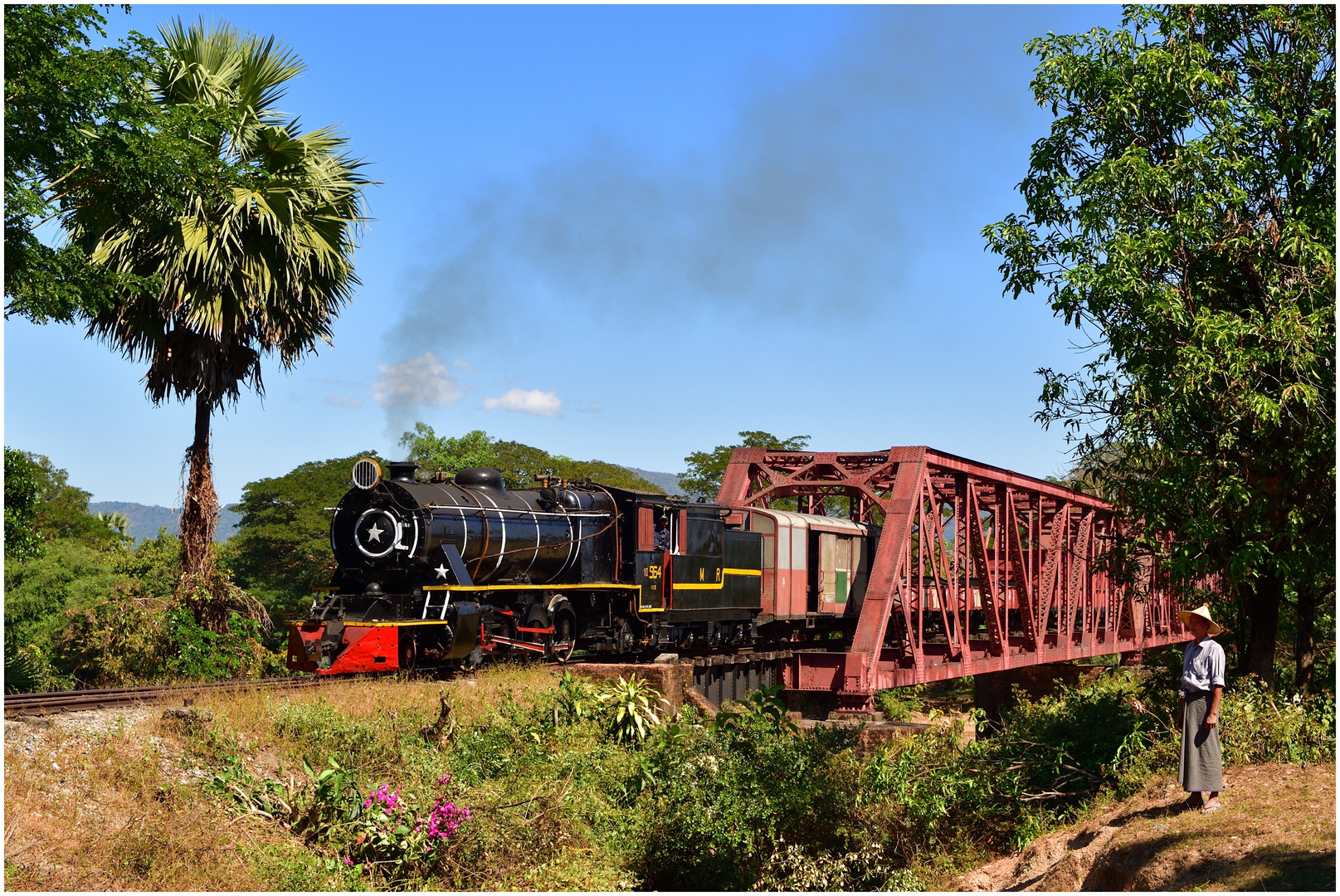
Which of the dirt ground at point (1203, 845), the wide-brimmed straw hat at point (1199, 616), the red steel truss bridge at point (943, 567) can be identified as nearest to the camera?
the dirt ground at point (1203, 845)

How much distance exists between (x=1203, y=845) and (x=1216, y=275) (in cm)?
729

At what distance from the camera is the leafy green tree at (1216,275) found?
12.4 m

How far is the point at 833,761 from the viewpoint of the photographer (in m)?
14.9

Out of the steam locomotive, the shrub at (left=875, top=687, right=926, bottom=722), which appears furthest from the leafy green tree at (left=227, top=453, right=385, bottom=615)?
the steam locomotive

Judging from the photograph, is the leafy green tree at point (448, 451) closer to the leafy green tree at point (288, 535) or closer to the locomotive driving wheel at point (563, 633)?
the leafy green tree at point (288, 535)

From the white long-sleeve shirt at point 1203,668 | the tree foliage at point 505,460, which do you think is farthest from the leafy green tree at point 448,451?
the white long-sleeve shirt at point 1203,668

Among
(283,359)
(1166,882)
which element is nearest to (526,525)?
(283,359)

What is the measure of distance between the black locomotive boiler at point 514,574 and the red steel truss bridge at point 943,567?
3.09 m

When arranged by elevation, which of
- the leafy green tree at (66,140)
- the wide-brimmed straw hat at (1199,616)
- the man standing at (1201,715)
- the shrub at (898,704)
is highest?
the leafy green tree at (66,140)

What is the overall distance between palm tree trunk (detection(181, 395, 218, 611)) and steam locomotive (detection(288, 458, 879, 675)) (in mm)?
2356

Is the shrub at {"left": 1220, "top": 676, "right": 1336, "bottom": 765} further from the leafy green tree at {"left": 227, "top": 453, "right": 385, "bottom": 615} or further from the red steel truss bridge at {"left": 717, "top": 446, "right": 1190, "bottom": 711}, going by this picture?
the leafy green tree at {"left": 227, "top": 453, "right": 385, "bottom": 615}

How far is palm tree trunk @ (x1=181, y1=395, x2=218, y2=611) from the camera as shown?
1967 centimetres

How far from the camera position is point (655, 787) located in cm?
Result: 1434

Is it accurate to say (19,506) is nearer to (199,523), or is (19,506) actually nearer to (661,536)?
(199,523)
